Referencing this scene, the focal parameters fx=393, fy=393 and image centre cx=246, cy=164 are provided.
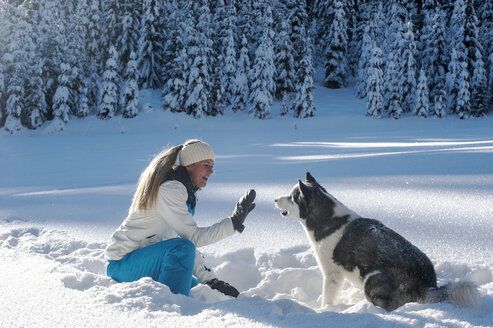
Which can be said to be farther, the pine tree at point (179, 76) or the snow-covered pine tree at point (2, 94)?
the pine tree at point (179, 76)

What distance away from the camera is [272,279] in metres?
3.74

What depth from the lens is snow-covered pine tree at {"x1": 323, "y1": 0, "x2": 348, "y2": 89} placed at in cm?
3816

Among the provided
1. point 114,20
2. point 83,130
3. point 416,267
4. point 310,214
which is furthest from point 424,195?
point 114,20

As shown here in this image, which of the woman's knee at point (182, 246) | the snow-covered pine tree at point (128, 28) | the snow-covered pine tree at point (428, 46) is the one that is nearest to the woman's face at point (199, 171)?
the woman's knee at point (182, 246)

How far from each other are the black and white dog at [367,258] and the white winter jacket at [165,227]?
0.78 meters

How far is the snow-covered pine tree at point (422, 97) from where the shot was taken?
96.4ft

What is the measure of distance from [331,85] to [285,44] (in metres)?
8.40

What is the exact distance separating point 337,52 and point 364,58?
319cm

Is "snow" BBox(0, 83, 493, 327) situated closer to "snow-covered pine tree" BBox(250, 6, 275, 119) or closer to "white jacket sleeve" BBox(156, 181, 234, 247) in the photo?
"white jacket sleeve" BBox(156, 181, 234, 247)

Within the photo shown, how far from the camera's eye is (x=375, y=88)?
98.4ft

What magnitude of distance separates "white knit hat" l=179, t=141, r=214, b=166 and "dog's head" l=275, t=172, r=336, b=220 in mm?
867

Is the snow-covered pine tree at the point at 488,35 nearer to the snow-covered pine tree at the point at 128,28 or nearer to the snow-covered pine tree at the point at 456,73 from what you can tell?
the snow-covered pine tree at the point at 456,73

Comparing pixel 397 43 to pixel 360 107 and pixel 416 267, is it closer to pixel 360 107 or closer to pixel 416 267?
pixel 360 107

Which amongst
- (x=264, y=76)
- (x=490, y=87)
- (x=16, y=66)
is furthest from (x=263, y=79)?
(x=490, y=87)
